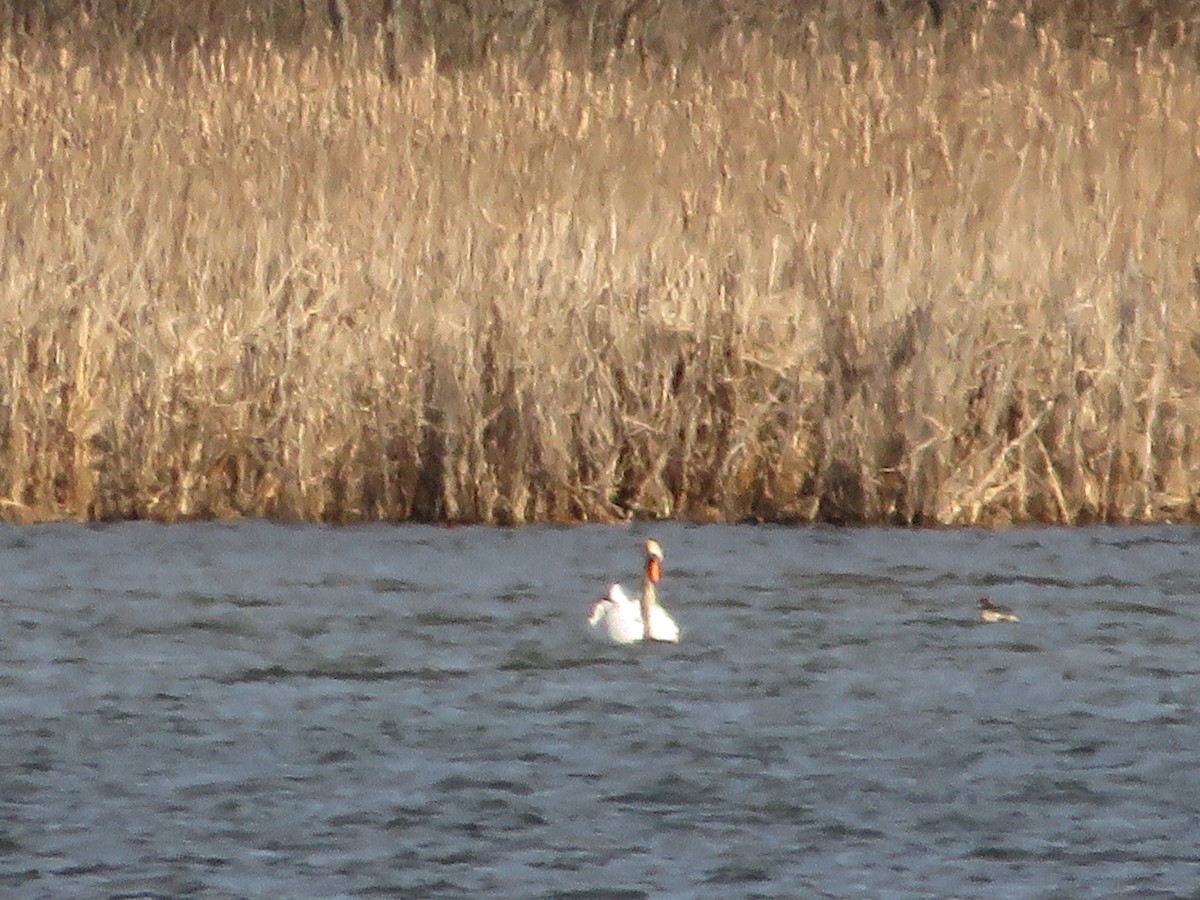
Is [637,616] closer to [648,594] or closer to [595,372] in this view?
[648,594]

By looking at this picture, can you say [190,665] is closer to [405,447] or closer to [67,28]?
[405,447]

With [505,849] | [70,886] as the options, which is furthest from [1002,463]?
[70,886]

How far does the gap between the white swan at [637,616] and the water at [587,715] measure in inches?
3.3

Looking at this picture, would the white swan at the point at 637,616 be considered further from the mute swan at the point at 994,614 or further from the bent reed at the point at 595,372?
the bent reed at the point at 595,372

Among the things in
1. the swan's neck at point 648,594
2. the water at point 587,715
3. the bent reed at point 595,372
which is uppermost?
the bent reed at point 595,372

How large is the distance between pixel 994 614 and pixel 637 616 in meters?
1.16

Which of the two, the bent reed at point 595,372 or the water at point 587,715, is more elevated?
the bent reed at point 595,372

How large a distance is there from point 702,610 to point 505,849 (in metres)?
2.88

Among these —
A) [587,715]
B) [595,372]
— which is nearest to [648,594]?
[587,715]

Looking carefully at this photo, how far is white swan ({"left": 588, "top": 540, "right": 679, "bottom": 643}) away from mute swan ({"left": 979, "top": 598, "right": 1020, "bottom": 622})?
944 millimetres

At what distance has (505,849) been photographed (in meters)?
6.28

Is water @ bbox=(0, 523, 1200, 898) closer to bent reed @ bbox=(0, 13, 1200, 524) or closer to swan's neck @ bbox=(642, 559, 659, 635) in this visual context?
swan's neck @ bbox=(642, 559, 659, 635)

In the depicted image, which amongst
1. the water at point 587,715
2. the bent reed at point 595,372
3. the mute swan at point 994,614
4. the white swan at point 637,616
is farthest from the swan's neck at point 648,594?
the bent reed at point 595,372

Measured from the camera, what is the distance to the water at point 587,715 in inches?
244
